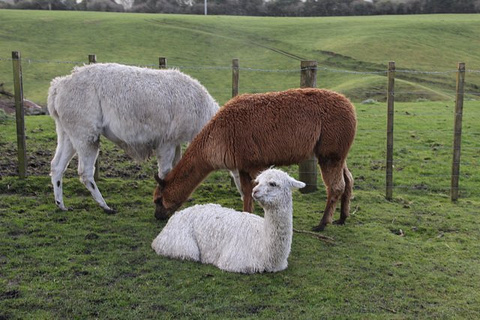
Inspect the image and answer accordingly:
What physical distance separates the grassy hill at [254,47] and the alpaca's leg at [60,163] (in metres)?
16.3

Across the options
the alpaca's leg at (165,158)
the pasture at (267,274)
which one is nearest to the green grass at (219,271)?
the pasture at (267,274)

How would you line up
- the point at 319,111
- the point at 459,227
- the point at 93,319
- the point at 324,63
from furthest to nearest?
the point at 324,63, the point at 459,227, the point at 319,111, the point at 93,319

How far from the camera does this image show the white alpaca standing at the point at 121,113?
23.0 feet

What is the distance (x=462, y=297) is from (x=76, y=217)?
192 inches

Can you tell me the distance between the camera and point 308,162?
834cm

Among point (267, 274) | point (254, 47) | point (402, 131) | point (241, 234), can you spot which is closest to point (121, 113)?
point (241, 234)

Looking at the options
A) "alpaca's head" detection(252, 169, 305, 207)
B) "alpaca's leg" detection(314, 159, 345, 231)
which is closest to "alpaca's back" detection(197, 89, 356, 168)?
"alpaca's leg" detection(314, 159, 345, 231)

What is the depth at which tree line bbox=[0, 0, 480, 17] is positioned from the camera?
59.8 metres

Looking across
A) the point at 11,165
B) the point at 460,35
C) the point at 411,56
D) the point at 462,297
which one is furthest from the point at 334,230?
the point at 460,35

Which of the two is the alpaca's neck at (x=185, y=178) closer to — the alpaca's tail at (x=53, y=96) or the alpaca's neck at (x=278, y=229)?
the alpaca's neck at (x=278, y=229)

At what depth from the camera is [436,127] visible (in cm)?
1443

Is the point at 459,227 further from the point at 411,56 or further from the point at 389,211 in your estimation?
the point at 411,56

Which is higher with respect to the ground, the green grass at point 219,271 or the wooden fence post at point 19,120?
the wooden fence post at point 19,120

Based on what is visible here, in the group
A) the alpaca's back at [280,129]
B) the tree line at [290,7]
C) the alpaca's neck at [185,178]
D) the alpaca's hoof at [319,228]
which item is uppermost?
the tree line at [290,7]
